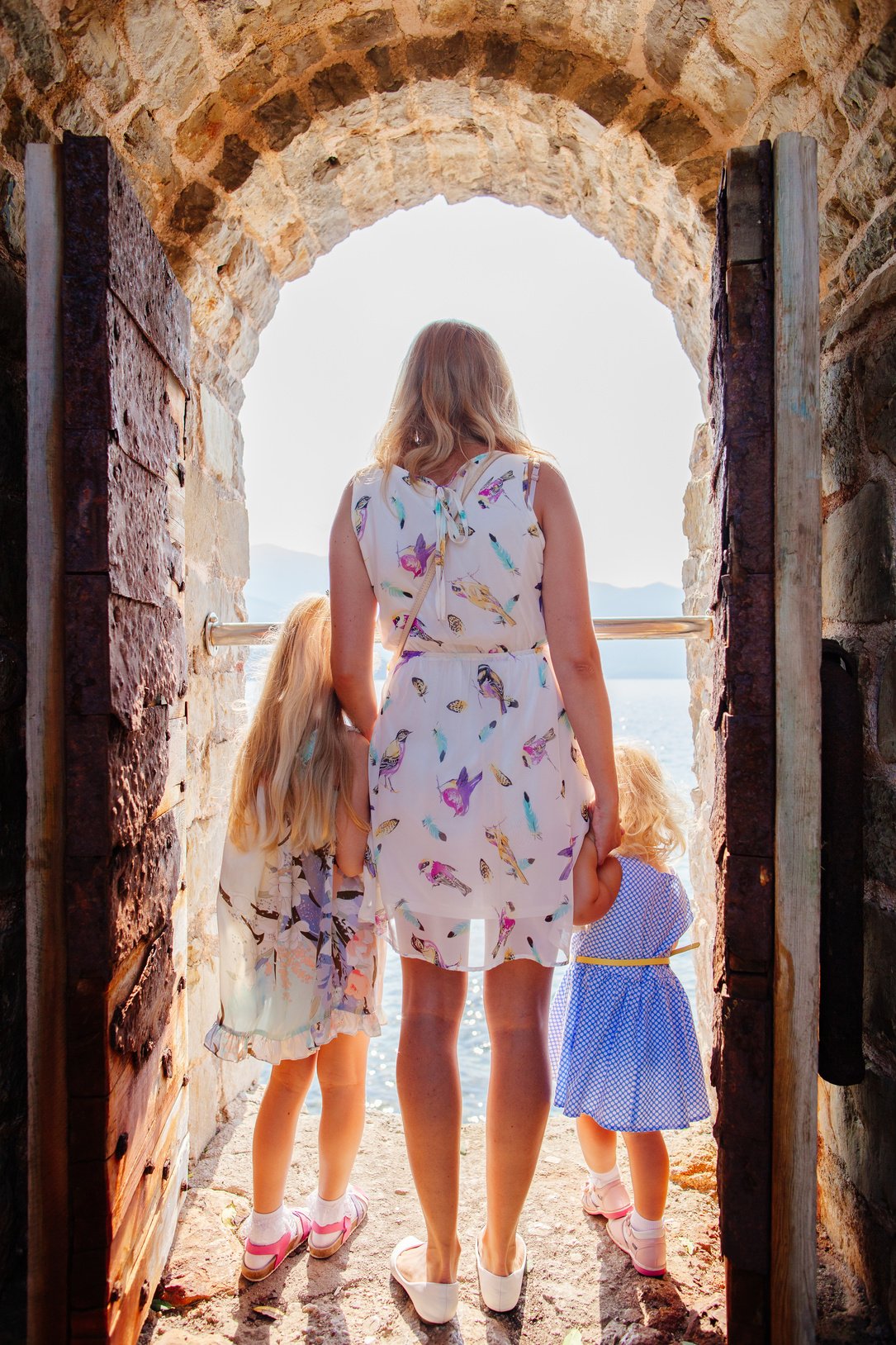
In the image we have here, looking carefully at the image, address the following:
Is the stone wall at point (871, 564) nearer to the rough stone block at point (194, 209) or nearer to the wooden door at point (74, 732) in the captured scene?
the wooden door at point (74, 732)

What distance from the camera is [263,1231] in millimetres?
1812

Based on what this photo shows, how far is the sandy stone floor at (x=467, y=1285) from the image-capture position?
163 centimetres

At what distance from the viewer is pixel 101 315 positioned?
4.33 feet

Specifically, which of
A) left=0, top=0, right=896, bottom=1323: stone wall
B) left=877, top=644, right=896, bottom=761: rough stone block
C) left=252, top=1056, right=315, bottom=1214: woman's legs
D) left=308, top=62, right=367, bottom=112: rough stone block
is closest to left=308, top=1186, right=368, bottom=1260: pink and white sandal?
left=252, top=1056, right=315, bottom=1214: woman's legs

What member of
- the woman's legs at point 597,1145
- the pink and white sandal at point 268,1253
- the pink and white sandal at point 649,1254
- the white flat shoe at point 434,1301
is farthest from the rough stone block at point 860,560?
the pink and white sandal at point 268,1253

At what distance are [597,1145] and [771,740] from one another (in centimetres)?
111

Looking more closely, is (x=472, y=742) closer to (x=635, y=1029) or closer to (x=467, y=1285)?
(x=635, y=1029)

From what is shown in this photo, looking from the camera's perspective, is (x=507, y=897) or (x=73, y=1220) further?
(x=507, y=897)

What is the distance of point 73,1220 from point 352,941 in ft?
2.16

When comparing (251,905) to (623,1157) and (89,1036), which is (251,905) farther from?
(623,1157)

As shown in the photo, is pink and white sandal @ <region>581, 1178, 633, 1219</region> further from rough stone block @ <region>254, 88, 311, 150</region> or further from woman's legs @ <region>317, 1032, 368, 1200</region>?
rough stone block @ <region>254, 88, 311, 150</region>

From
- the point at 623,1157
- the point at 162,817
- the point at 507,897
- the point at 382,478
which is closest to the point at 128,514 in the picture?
the point at 382,478

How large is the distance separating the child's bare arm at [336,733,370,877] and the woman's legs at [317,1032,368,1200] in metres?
0.39

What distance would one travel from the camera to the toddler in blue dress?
5.84 ft
